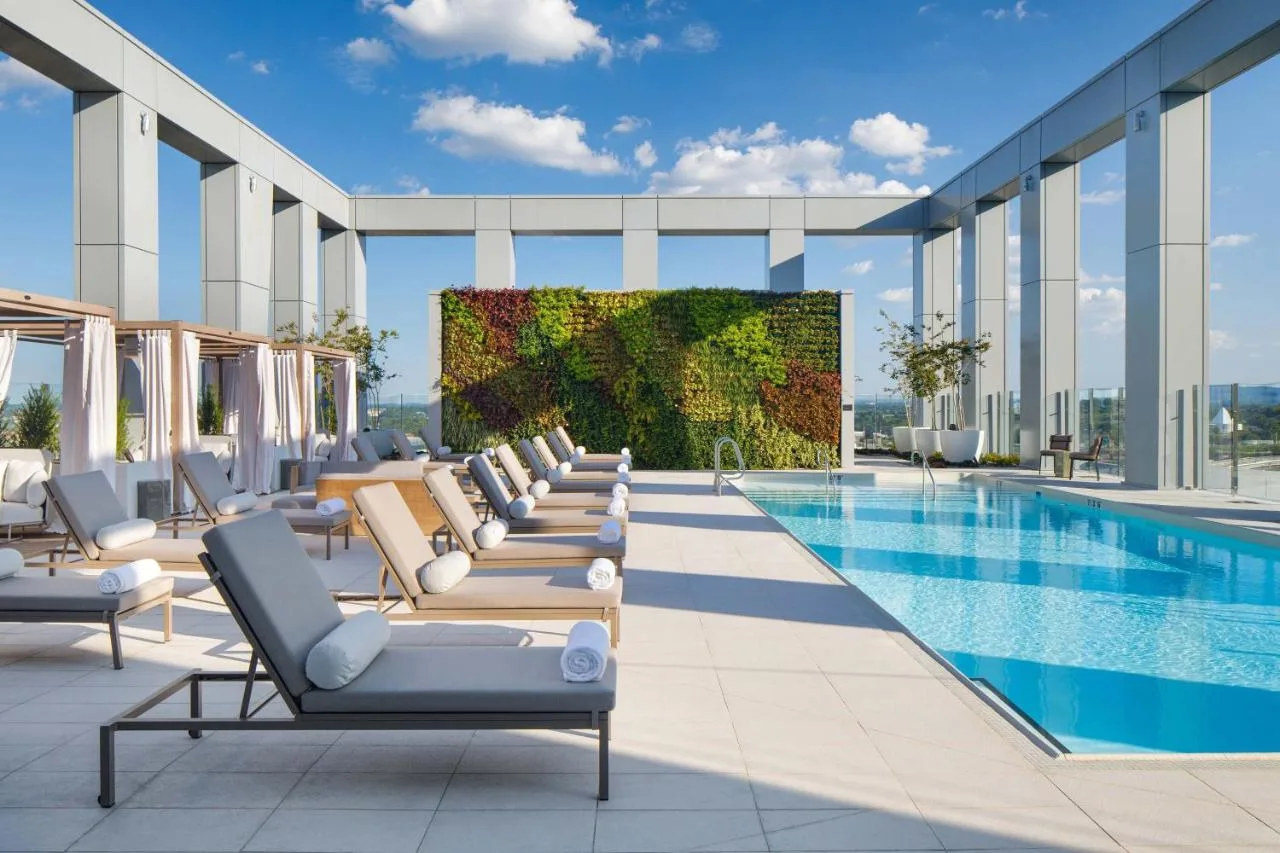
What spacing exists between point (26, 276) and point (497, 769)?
23030mm

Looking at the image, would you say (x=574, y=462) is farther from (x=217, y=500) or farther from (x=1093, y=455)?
(x=1093, y=455)

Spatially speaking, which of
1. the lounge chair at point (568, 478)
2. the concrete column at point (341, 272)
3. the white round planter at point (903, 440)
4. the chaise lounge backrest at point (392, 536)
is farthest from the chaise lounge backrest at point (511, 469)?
the concrete column at point (341, 272)

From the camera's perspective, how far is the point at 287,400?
13.3 metres

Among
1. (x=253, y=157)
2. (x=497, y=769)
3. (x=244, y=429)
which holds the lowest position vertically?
(x=497, y=769)

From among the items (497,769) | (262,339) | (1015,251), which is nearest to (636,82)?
(1015,251)

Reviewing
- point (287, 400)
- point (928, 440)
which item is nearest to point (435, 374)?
point (287, 400)

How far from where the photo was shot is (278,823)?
9.40 feet

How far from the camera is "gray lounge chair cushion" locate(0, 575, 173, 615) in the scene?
176 inches

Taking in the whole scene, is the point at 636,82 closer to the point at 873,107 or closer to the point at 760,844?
the point at 873,107

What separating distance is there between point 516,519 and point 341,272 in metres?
16.3

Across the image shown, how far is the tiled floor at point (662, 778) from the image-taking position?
2770mm

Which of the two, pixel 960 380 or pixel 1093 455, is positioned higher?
pixel 960 380

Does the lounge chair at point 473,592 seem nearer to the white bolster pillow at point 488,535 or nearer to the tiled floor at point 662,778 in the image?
the tiled floor at point 662,778

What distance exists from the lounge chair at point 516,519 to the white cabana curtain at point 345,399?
8475 millimetres
